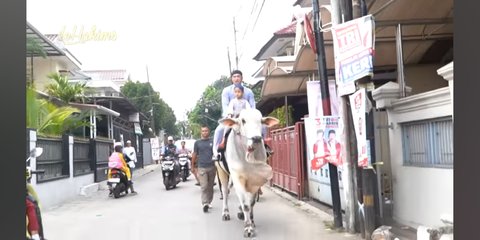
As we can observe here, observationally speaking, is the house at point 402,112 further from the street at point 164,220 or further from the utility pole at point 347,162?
the street at point 164,220

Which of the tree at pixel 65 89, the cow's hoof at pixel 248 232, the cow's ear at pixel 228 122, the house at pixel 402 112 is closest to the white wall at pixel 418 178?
the house at pixel 402 112

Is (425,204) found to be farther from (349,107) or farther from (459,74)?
(459,74)

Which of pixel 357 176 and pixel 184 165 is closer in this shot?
pixel 357 176

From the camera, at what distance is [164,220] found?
3.78 meters

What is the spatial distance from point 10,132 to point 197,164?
9.70 ft

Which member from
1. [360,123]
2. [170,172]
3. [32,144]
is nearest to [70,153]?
[32,144]

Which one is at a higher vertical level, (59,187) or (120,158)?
(120,158)

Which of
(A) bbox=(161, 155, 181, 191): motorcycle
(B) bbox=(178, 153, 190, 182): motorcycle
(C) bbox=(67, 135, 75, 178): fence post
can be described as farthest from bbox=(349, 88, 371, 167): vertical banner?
(B) bbox=(178, 153, 190, 182): motorcycle

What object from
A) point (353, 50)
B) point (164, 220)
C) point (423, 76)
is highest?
point (423, 76)

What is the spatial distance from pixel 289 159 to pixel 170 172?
2266 mm

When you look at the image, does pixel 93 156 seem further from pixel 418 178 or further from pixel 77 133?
pixel 418 178

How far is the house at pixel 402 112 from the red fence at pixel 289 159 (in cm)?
4

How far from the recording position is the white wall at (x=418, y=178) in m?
3.27

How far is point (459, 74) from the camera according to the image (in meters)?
2.22
